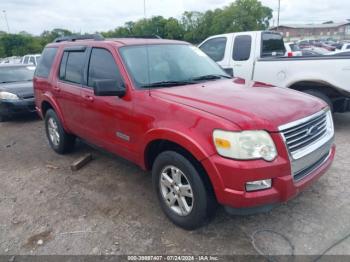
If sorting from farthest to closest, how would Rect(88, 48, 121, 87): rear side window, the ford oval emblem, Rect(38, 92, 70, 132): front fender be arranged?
Rect(38, 92, 70, 132): front fender
Rect(88, 48, 121, 87): rear side window
the ford oval emblem

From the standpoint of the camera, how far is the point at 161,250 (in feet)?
9.09

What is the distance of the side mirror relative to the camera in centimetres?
315

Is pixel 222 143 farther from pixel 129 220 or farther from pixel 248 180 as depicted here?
pixel 129 220

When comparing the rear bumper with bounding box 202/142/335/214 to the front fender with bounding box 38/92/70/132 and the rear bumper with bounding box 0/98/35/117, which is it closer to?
the front fender with bounding box 38/92/70/132

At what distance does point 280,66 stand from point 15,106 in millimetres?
6141

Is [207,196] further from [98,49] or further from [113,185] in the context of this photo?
[98,49]

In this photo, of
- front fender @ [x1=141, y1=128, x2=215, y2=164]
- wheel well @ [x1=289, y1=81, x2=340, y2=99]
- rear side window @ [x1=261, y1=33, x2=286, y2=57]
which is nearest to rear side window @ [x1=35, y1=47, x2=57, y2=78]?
front fender @ [x1=141, y1=128, x2=215, y2=164]

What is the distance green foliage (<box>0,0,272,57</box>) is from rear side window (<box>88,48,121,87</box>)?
46.8 meters

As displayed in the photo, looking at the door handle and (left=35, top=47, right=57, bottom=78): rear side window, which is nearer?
the door handle

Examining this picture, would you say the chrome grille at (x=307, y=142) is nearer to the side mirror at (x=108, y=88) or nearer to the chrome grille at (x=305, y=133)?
the chrome grille at (x=305, y=133)

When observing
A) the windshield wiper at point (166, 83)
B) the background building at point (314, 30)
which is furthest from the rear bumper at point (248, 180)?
the background building at point (314, 30)

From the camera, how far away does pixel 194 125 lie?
2658mm

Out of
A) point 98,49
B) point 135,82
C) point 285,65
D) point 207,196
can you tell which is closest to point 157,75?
point 135,82

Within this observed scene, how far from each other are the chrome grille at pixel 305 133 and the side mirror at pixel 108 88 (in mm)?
1713
